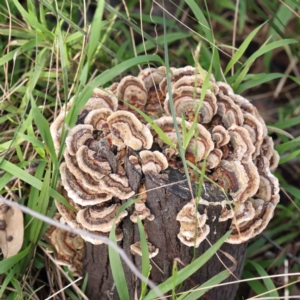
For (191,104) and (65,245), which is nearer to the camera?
(191,104)

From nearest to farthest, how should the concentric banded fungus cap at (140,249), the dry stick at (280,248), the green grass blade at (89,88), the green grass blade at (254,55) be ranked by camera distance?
1. the green grass blade at (89,88)
2. the concentric banded fungus cap at (140,249)
3. the green grass blade at (254,55)
4. the dry stick at (280,248)

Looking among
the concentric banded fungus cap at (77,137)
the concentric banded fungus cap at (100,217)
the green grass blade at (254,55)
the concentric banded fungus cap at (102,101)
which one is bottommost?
the concentric banded fungus cap at (100,217)

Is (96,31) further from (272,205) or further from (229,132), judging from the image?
(272,205)

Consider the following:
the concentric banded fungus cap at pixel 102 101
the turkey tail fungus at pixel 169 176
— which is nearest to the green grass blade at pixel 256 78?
the turkey tail fungus at pixel 169 176

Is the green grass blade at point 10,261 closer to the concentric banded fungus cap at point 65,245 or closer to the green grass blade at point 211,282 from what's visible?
the concentric banded fungus cap at point 65,245

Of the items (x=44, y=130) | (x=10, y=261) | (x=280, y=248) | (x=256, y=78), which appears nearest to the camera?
(x=44, y=130)

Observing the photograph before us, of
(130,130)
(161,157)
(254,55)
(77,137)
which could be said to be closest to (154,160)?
(161,157)

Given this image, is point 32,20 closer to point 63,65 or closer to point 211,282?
point 63,65
